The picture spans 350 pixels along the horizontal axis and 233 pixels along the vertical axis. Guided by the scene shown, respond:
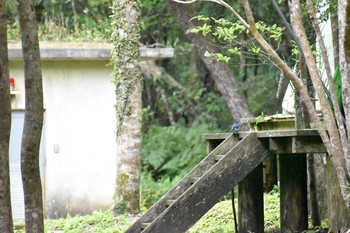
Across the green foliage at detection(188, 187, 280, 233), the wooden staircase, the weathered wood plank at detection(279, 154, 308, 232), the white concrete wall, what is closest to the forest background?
the white concrete wall

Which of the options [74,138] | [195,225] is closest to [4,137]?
[195,225]

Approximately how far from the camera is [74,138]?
58.5 feet

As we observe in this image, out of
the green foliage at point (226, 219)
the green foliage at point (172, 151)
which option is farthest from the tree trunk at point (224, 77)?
the green foliage at point (172, 151)

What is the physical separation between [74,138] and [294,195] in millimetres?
7524

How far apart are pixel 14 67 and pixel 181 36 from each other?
10083mm

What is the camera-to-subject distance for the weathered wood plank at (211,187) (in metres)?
10.0

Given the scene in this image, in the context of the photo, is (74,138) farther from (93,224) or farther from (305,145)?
(305,145)

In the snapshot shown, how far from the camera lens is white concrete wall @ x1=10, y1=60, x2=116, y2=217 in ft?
57.8

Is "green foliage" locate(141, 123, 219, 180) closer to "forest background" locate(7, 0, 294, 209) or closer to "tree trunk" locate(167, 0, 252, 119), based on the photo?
"forest background" locate(7, 0, 294, 209)

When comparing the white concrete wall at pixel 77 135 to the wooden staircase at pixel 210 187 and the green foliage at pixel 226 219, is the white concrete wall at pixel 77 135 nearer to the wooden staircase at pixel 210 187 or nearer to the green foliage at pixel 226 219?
the green foliage at pixel 226 219

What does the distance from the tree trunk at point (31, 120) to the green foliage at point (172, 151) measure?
45.5ft

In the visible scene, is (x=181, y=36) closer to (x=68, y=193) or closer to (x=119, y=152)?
(x=68, y=193)

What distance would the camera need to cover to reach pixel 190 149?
2375 centimetres

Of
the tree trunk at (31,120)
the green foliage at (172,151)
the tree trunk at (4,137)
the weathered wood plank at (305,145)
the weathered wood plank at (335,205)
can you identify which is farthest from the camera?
the green foliage at (172,151)
